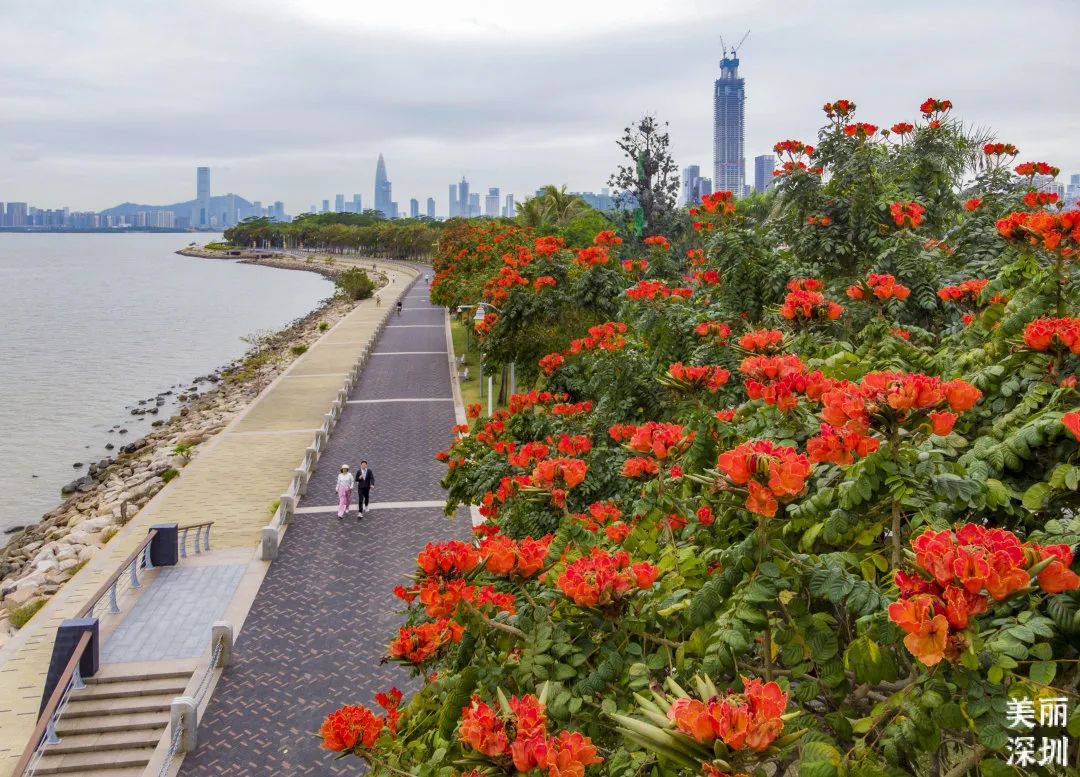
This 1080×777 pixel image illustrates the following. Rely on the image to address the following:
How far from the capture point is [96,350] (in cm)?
4947

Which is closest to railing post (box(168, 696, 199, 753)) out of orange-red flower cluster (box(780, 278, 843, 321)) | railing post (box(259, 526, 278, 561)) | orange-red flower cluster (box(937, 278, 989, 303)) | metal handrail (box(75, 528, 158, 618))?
metal handrail (box(75, 528, 158, 618))

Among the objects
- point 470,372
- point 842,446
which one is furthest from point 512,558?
point 470,372

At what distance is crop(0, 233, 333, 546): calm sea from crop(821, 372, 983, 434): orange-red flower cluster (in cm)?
2431

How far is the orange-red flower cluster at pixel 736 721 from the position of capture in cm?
197

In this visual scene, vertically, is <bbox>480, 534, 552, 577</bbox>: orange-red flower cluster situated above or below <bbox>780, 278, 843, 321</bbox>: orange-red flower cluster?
below

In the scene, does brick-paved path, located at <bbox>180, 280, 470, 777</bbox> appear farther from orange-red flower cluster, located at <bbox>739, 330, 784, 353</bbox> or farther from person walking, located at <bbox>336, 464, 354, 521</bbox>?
orange-red flower cluster, located at <bbox>739, 330, 784, 353</bbox>

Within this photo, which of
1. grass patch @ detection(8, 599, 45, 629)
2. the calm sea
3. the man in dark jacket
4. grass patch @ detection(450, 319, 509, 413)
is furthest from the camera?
the calm sea

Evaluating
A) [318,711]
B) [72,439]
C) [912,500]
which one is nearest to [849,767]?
[912,500]

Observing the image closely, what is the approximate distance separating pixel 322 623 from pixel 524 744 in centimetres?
958

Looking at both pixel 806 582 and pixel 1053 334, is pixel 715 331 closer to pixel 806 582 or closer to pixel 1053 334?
pixel 1053 334

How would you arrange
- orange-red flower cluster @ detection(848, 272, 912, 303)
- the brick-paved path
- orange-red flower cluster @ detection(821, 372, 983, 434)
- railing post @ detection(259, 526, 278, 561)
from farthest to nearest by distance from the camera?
railing post @ detection(259, 526, 278, 561), the brick-paved path, orange-red flower cluster @ detection(848, 272, 912, 303), orange-red flower cluster @ detection(821, 372, 983, 434)

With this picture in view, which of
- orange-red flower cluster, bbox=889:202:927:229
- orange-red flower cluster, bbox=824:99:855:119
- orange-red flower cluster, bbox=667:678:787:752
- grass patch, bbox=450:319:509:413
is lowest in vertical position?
grass patch, bbox=450:319:509:413

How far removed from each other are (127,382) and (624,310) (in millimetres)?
37995

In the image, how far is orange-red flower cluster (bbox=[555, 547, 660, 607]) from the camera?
302 cm
